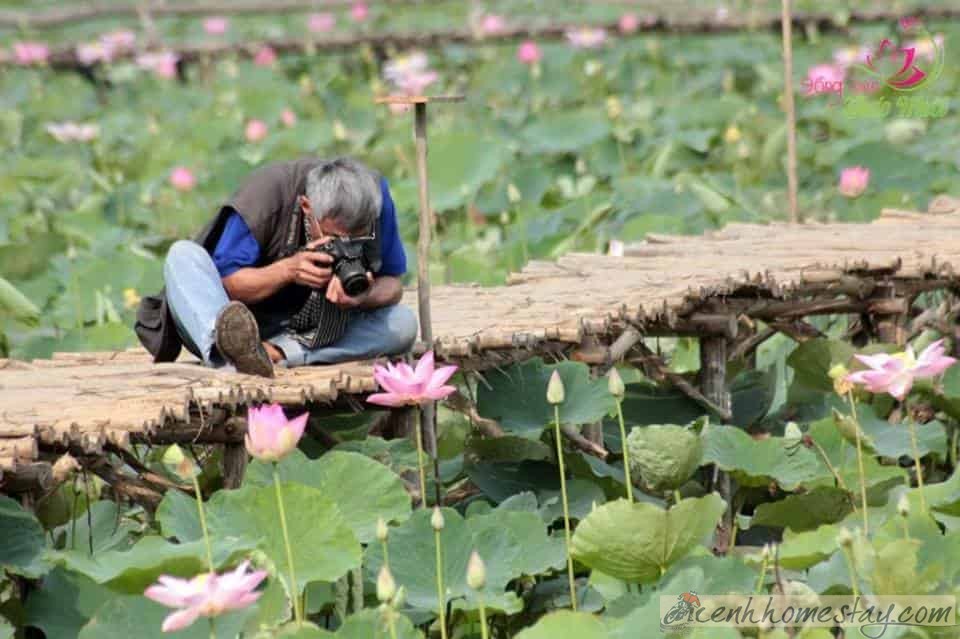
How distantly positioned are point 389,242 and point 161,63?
5.42m

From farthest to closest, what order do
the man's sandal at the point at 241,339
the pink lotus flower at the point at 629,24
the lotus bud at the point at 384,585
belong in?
the pink lotus flower at the point at 629,24 → the man's sandal at the point at 241,339 → the lotus bud at the point at 384,585

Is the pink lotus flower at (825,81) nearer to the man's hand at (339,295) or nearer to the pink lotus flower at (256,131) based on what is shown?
the pink lotus flower at (256,131)

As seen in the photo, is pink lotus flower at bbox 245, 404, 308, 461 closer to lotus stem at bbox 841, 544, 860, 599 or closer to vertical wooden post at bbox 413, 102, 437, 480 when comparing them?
lotus stem at bbox 841, 544, 860, 599

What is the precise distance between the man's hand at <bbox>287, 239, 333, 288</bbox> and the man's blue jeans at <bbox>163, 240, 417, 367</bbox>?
0.16 metres

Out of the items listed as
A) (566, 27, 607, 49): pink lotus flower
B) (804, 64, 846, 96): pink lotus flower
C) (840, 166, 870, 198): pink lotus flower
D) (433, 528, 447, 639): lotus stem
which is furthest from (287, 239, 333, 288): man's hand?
(566, 27, 607, 49): pink lotus flower

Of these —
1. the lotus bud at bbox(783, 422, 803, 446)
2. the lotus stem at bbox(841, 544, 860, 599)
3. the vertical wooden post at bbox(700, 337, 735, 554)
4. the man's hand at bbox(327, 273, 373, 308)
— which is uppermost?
the man's hand at bbox(327, 273, 373, 308)

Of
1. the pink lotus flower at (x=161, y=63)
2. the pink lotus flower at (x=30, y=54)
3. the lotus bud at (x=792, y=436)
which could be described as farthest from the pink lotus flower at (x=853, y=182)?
the pink lotus flower at (x=30, y=54)

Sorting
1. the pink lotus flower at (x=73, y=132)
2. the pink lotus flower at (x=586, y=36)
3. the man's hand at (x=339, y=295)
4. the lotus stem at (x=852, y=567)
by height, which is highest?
the man's hand at (x=339, y=295)

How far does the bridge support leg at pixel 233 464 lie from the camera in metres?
3.64

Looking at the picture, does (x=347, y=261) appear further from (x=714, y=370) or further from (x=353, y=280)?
(x=714, y=370)

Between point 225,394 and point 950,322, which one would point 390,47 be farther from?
point 225,394

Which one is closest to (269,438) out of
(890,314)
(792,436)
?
(792,436)

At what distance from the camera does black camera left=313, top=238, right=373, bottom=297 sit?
3656 mm

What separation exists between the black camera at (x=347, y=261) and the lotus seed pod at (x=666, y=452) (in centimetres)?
52
